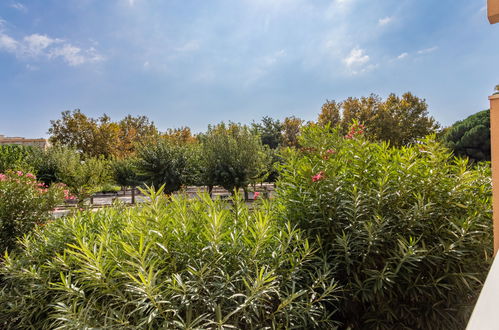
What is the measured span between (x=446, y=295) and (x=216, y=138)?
49.4 feet

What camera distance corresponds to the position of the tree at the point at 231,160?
16.0 meters

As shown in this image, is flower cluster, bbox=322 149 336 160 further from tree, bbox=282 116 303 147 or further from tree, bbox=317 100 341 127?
tree, bbox=282 116 303 147

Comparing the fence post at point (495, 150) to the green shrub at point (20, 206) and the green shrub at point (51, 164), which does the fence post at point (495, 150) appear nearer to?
the green shrub at point (20, 206)

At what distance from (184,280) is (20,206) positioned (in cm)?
Result: 428

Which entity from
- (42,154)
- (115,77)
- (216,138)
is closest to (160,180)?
(216,138)

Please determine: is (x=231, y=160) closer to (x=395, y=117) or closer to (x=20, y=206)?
(x=20, y=206)

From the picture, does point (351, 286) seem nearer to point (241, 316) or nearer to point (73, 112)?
point (241, 316)

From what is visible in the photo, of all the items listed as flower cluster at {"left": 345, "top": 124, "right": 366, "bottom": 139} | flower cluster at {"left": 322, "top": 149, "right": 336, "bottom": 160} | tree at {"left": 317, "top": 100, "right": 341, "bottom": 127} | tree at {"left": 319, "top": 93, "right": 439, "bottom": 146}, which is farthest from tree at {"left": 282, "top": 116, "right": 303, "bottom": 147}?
flower cluster at {"left": 322, "top": 149, "right": 336, "bottom": 160}

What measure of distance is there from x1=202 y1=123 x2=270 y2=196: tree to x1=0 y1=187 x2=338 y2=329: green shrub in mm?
13029

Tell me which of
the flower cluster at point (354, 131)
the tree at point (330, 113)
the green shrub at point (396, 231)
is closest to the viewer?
the green shrub at point (396, 231)

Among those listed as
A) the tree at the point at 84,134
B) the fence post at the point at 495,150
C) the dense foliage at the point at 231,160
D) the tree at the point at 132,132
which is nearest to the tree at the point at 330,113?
the dense foliage at the point at 231,160

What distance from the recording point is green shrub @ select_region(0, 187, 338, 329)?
1.89m

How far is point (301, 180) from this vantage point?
9.76 ft

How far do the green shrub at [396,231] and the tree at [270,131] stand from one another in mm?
36314
